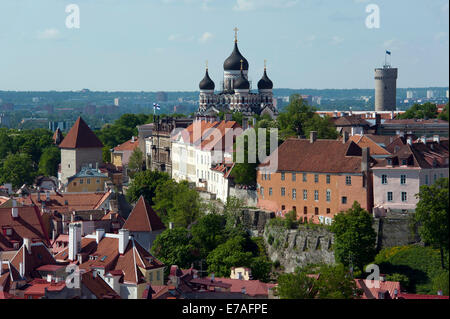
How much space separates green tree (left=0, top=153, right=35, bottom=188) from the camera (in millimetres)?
89938

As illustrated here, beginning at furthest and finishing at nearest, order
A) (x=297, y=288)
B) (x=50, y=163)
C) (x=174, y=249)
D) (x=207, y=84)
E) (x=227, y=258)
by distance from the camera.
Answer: (x=207, y=84) → (x=50, y=163) → (x=174, y=249) → (x=227, y=258) → (x=297, y=288)

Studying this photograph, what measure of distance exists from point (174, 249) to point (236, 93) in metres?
57.9

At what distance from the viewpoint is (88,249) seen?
162 ft

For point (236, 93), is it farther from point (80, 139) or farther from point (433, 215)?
point (433, 215)

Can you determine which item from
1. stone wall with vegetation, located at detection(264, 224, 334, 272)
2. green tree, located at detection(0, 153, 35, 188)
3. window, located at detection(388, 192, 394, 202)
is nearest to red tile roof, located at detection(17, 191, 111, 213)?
stone wall with vegetation, located at detection(264, 224, 334, 272)

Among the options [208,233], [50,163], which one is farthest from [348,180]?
[50,163]

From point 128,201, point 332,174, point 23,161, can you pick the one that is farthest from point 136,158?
point 332,174

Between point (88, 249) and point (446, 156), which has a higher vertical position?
Result: point (446, 156)

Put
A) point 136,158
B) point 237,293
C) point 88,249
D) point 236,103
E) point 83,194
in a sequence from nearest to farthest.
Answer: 1. point 237,293
2. point 88,249
3. point 83,194
4. point 136,158
5. point 236,103

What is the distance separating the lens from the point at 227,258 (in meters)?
51.0

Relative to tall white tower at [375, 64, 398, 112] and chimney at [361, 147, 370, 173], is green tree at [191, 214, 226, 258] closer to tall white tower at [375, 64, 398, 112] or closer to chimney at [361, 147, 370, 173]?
Result: chimney at [361, 147, 370, 173]

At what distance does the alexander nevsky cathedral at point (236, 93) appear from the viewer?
10812cm
